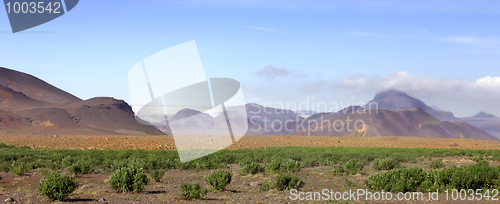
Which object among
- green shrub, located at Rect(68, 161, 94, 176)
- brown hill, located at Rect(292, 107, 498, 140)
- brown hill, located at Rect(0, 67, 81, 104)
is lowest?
green shrub, located at Rect(68, 161, 94, 176)

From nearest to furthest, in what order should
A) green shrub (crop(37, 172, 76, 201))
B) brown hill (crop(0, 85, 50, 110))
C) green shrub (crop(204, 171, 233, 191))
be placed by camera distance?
green shrub (crop(37, 172, 76, 201)) → green shrub (crop(204, 171, 233, 191)) → brown hill (crop(0, 85, 50, 110))

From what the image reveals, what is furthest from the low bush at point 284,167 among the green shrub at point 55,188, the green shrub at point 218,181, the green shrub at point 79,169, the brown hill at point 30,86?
the brown hill at point 30,86

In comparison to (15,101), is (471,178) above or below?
below

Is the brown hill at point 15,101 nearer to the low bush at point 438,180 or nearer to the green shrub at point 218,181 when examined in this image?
the green shrub at point 218,181

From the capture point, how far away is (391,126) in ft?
532

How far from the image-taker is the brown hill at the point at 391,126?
153 m

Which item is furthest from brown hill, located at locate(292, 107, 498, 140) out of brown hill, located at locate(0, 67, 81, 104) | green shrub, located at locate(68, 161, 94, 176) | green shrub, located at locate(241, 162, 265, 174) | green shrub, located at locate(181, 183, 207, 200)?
green shrub, located at locate(181, 183, 207, 200)

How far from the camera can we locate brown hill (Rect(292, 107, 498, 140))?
15262cm

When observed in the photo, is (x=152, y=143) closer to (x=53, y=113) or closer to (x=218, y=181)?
(x=218, y=181)

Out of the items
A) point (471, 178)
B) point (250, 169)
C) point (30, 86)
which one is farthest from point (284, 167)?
point (30, 86)

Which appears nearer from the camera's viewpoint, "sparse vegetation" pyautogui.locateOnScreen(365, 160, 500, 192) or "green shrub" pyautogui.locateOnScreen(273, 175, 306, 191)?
"sparse vegetation" pyautogui.locateOnScreen(365, 160, 500, 192)

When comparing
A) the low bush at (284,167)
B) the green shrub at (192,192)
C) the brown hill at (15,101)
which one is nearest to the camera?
the green shrub at (192,192)

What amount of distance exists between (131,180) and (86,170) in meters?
7.70

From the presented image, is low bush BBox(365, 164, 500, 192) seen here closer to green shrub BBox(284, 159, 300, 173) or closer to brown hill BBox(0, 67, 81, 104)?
green shrub BBox(284, 159, 300, 173)
